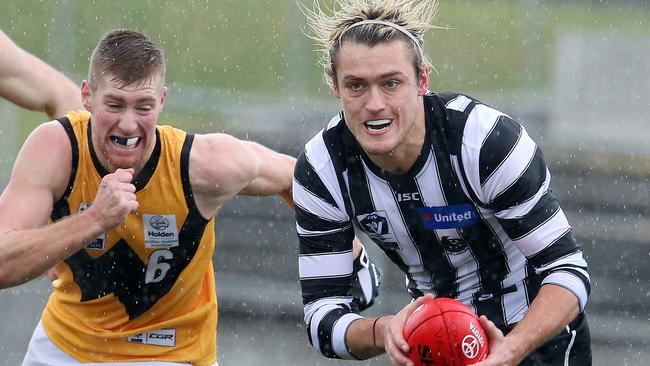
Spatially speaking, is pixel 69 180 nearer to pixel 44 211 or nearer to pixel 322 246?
pixel 44 211

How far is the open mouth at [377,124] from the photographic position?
452cm

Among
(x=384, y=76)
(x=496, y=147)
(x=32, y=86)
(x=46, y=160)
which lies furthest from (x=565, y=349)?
(x=32, y=86)

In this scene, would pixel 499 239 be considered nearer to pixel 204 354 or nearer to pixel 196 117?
pixel 204 354

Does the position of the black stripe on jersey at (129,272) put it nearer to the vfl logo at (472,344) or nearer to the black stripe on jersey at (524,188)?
the black stripe on jersey at (524,188)

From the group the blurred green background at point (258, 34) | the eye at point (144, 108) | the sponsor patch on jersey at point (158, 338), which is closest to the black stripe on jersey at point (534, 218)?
the eye at point (144, 108)

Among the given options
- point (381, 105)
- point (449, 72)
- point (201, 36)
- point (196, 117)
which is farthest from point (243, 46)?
point (381, 105)

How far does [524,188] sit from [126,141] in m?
1.74

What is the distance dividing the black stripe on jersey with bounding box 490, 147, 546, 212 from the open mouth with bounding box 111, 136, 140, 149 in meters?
1.59

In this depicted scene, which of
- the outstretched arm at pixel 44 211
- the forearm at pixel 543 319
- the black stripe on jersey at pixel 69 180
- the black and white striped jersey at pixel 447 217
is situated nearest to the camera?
the forearm at pixel 543 319

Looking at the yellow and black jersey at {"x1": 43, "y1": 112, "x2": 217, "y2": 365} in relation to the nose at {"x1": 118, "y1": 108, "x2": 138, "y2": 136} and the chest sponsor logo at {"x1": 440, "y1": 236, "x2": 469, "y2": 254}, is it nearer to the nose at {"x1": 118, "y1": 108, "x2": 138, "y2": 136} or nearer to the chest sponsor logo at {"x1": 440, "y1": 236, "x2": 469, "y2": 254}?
the nose at {"x1": 118, "y1": 108, "x2": 138, "y2": 136}

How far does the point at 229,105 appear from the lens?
11320 mm

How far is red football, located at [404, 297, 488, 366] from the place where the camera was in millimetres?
4164

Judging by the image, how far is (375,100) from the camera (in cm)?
448

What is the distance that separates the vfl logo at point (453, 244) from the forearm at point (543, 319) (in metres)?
0.45
